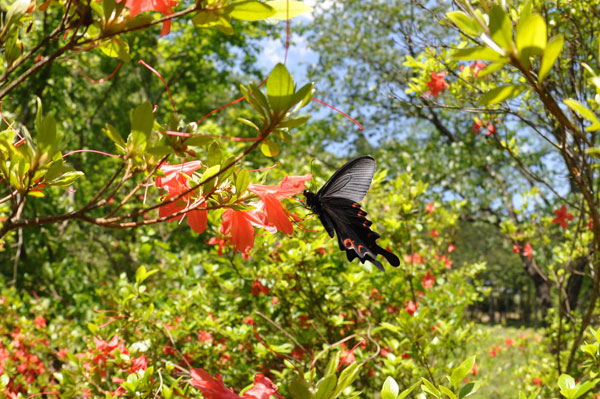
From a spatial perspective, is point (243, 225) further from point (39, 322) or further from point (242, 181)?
point (39, 322)

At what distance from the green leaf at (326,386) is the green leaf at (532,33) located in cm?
→ 47

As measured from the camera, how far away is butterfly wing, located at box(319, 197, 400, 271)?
92cm

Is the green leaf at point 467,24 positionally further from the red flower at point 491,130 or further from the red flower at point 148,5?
the red flower at point 491,130

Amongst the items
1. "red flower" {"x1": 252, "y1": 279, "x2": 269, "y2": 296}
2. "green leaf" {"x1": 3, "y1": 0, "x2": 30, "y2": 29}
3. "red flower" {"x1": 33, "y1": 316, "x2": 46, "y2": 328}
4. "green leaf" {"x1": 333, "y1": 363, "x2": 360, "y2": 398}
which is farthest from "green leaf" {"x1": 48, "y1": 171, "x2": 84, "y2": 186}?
"red flower" {"x1": 33, "y1": 316, "x2": 46, "y2": 328}

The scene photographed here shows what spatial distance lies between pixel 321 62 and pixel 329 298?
8.47 m

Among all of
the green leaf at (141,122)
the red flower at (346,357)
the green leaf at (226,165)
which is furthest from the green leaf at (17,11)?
the red flower at (346,357)

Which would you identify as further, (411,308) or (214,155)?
(411,308)

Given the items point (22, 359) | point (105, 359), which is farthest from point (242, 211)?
point (22, 359)

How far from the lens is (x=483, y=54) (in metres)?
0.47

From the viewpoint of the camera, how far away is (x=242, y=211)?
2.64ft

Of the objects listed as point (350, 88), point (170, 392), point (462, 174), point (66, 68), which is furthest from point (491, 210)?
point (170, 392)

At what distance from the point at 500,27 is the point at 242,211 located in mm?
523

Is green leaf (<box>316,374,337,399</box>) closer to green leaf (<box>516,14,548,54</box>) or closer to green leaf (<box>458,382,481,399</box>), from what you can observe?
green leaf (<box>458,382,481,399</box>)

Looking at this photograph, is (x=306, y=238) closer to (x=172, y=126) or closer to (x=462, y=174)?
(x=172, y=126)
